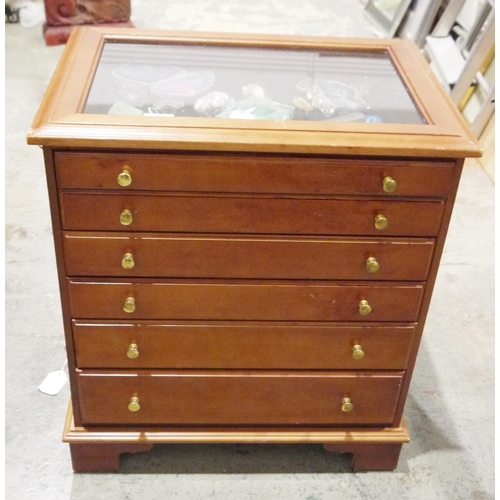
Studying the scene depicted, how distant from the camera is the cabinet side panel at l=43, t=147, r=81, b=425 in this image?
1200 mm

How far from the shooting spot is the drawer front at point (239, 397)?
1520 mm

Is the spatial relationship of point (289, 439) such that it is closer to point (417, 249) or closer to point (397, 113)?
point (417, 249)

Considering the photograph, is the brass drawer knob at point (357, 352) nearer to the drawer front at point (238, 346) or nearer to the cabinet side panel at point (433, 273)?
the drawer front at point (238, 346)

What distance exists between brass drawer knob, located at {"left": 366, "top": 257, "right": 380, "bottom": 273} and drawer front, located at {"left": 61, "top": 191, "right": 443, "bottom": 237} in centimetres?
6

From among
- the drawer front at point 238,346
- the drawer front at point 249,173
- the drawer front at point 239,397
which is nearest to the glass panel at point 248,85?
the drawer front at point 249,173

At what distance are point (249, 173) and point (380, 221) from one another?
0.29 meters

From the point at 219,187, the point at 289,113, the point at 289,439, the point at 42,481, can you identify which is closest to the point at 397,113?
A: the point at 289,113

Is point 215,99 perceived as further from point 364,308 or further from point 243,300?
point 364,308

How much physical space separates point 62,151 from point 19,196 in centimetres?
157

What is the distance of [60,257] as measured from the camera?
4.31 feet

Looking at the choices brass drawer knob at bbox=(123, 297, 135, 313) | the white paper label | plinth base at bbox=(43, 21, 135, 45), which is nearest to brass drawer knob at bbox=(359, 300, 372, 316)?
brass drawer knob at bbox=(123, 297, 135, 313)

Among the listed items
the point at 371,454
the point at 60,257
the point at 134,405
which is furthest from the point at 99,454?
the point at 371,454

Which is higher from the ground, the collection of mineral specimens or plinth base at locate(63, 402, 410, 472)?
the collection of mineral specimens

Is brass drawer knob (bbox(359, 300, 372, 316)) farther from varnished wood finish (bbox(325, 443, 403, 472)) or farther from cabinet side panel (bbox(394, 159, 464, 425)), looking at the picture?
varnished wood finish (bbox(325, 443, 403, 472))
